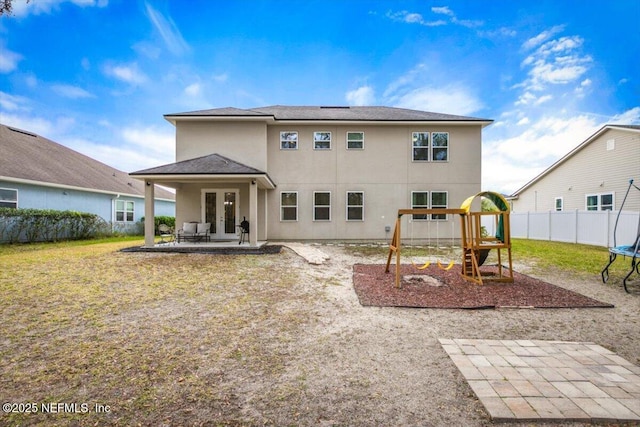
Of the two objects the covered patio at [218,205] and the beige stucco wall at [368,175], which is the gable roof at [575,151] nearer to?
the beige stucco wall at [368,175]

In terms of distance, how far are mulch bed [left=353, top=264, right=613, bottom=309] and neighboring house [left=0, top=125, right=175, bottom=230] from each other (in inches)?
685

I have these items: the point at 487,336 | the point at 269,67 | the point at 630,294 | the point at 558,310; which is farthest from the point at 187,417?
the point at 269,67

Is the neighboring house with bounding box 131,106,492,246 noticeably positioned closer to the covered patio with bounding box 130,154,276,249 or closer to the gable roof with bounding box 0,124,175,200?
the covered patio with bounding box 130,154,276,249

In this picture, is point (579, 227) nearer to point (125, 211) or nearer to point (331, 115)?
point (331, 115)

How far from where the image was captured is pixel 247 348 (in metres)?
3.55

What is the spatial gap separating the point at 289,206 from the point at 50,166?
49.7 feet

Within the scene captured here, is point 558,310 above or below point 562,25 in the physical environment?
below

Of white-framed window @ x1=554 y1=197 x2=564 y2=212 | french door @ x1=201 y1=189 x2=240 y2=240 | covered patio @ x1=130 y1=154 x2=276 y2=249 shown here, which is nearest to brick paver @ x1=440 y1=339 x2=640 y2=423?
covered patio @ x1=130 y1=154 x2=276 y2=249

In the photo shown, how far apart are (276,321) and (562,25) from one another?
66.4 ft

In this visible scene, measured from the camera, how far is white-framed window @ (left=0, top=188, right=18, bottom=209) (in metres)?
13.3

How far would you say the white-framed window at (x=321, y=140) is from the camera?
47.4 ft

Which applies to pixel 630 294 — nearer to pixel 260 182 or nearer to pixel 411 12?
pixel 260 182

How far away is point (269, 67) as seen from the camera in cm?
1881

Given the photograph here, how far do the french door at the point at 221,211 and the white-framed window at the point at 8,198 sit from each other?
31.0 feet
